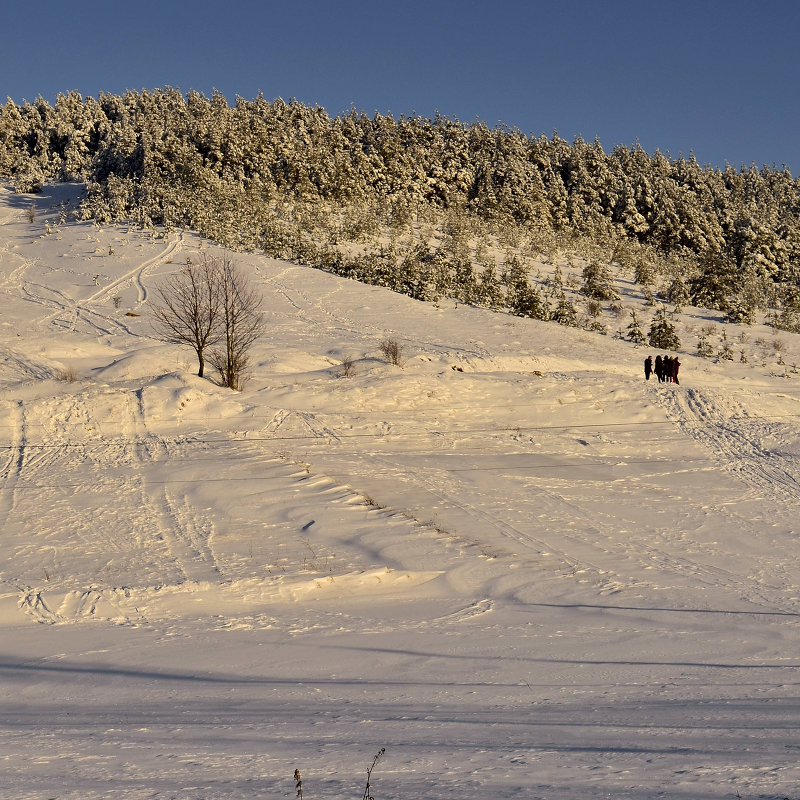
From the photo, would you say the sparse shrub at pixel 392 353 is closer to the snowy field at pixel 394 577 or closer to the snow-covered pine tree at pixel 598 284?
the snowy field at pixel 394 577

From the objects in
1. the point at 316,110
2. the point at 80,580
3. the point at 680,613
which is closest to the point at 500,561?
the point at 680,613

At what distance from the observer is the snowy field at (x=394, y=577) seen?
16.1ft

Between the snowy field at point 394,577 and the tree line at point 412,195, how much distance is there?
17415 millimetres

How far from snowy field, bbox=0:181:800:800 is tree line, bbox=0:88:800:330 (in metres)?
17.4

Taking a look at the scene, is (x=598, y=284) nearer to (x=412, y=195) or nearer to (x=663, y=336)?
(x=663, y=336)

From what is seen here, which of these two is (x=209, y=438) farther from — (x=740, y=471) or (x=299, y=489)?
(x=740, y=471)

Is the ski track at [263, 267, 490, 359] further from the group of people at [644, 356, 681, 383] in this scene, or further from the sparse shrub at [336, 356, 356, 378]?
the group of people at [644, 356, 681, 383]

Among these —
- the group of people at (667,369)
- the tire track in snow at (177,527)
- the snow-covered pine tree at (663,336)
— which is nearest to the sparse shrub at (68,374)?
the tire track in snow at (177,527)

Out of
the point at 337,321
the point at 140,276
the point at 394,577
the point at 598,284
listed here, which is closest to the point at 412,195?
the point at 598,284

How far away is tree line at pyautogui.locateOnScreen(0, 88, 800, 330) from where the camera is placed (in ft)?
141

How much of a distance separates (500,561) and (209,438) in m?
9.37

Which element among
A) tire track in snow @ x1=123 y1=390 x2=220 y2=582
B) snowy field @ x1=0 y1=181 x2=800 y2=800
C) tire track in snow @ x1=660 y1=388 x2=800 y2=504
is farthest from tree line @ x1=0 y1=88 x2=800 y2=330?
tire track in snow @ x1=123 y1=390 x2=220 y2=582

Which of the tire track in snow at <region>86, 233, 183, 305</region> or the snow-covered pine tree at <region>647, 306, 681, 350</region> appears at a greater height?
the tire track in snow at <region>86, 233, 183, 305</region>

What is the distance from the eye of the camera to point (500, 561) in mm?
10969
